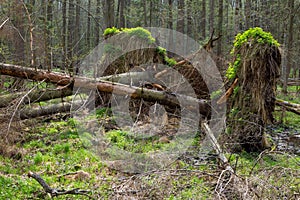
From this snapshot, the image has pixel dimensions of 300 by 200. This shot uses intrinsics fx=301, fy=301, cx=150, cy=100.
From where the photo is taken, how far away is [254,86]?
648 centimetres

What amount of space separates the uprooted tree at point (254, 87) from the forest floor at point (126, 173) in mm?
468

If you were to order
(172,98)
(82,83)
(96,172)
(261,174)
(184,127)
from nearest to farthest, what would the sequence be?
(261,174) → (96,172) → (82,83) → (172,98) → (184,127)

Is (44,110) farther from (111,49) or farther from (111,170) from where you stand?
(111,170)

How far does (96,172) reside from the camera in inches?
207

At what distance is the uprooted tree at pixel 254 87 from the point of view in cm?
642

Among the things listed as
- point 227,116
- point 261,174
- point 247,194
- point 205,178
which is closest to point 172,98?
point 227,116

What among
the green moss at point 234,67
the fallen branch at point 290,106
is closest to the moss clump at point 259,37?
the green moss at point 234,67

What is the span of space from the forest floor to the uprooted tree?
1.54 ft

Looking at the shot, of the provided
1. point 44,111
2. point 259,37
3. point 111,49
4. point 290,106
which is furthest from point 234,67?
point 44,111

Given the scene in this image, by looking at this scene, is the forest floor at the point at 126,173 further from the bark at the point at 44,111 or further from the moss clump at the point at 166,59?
the moss clump at the point at 166,59

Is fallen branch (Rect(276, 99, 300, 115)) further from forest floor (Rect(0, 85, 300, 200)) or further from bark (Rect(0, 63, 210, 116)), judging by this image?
bark (Rect(0, 63, 210, 116))

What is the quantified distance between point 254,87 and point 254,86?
22mm

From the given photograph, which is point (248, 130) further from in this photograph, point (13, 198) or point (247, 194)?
point (13, 198)

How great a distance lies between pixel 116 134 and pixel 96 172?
6.49 ft
